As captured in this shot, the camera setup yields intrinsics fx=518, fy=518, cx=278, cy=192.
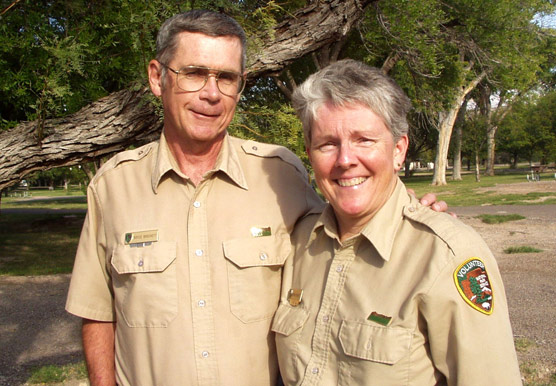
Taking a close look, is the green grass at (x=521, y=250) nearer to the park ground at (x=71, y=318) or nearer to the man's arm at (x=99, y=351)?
the park ground at (x=71, y=318)

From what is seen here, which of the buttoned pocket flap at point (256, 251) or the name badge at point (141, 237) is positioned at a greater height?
the name badge at point (141, 237)

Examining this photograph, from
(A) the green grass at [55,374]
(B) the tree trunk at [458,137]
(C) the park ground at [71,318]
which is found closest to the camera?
(A) the green grass at [55,374]

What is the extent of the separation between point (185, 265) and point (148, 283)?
170 mm

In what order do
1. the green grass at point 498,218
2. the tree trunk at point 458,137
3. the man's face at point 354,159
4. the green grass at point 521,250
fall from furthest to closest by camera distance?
the tree trunk at point 458,137
the green grass at point 498,218
the green grass at point 521,250
the man's face at point 354,159

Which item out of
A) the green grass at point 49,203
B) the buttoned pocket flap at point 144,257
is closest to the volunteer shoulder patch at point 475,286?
the buttoned pocket flap at point 144,257

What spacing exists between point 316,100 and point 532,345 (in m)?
3.96

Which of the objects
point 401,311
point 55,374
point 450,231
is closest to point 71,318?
point 55,374

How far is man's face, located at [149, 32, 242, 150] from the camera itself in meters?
2.24

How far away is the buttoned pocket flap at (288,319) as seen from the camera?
79.5 inches

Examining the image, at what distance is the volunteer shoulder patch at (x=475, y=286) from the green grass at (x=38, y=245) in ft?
29.5

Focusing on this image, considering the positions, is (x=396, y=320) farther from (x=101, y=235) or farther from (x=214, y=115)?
(x=101, y=235)

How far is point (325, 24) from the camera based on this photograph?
589 cm

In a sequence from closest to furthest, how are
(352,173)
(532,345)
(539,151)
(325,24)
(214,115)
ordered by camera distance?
(352,173) → (214,115) → (532,345) → (325,24) → (539,151)

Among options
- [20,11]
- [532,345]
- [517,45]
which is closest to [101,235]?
[532,345]
